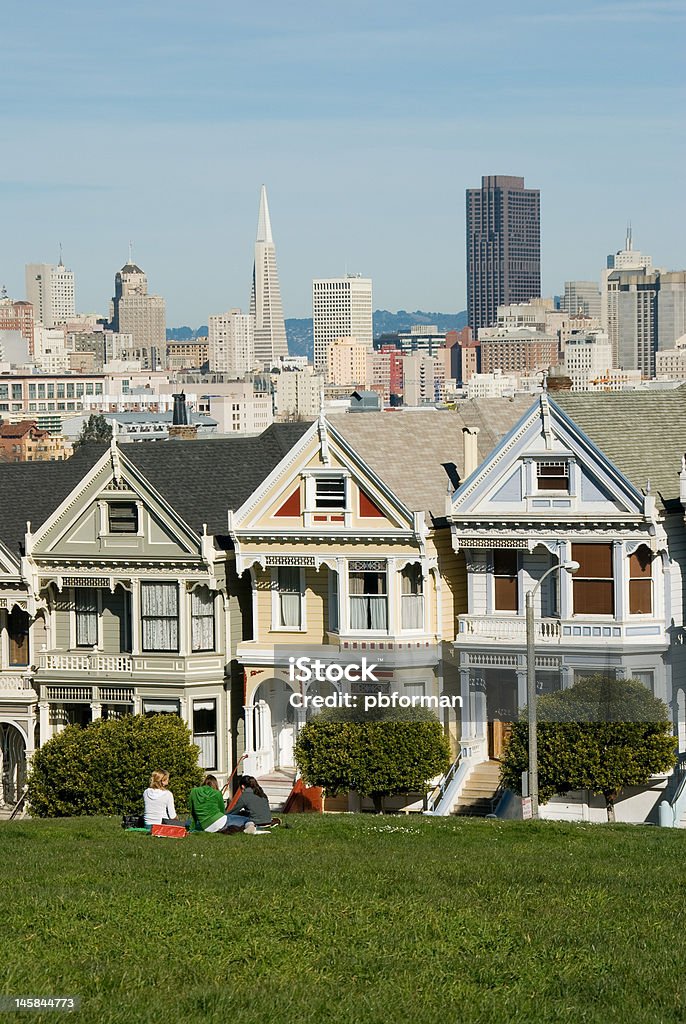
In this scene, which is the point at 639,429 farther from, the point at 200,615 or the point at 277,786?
the point at 277,786

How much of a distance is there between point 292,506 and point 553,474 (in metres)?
5.45

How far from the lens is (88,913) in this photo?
22062mm

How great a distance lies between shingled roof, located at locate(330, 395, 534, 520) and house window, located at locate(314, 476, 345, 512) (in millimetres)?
700

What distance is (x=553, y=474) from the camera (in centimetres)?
3969

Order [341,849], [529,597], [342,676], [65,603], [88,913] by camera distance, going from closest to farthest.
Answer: [88,913]
[341,849]
[529,597]
[342,676]
[65,603]

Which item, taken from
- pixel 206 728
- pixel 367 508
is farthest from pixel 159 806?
pixel 206 728

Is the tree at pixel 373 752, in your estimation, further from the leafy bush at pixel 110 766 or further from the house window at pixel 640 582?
the house window at pixel 640 582

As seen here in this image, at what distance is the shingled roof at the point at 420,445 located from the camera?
42.1m

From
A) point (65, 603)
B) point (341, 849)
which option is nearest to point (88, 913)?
point (341, 849)

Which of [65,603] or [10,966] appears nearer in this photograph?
[10,966]

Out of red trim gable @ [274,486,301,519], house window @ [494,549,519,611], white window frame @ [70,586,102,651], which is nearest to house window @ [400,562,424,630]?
house window @ [494,549,519,611]

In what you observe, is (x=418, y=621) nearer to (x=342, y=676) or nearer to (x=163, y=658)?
(x=342, y=676)

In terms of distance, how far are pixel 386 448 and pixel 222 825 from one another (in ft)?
44.3

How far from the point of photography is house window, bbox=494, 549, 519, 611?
40.4 m
